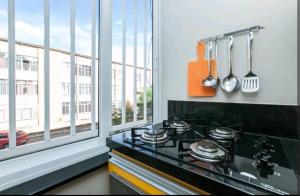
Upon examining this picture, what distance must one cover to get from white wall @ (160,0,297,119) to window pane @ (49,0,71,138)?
2.69 ft

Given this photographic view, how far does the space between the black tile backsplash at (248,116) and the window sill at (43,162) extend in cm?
70

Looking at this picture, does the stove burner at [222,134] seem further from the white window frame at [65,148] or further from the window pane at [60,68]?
the window pane at [60,68]

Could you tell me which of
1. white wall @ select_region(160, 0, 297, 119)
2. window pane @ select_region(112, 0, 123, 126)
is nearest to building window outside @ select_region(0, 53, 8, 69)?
window pane @ select_region(112, 0, 123, 126)

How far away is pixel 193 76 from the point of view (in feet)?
4.61

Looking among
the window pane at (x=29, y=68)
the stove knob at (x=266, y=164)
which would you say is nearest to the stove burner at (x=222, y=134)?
the stove knob at (x=266, y=164)

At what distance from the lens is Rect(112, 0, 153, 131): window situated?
4.37ft

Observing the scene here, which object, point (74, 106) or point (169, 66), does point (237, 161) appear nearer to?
point (74, 106)

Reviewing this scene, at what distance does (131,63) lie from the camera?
145 centimetres

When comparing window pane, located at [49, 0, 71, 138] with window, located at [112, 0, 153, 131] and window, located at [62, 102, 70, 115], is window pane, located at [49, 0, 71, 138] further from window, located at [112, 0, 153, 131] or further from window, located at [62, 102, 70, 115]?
window, located at [112, 0, 153, 131]

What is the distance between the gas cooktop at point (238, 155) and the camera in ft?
1.87

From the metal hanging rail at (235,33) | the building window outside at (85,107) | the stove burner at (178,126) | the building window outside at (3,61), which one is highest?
the metal hanging rail at (235,33)

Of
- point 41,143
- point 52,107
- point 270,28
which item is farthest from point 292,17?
point 41,143

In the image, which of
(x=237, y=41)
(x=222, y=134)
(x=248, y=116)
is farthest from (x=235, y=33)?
(x=222, y=134)

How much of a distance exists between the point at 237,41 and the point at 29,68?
3.97ft
